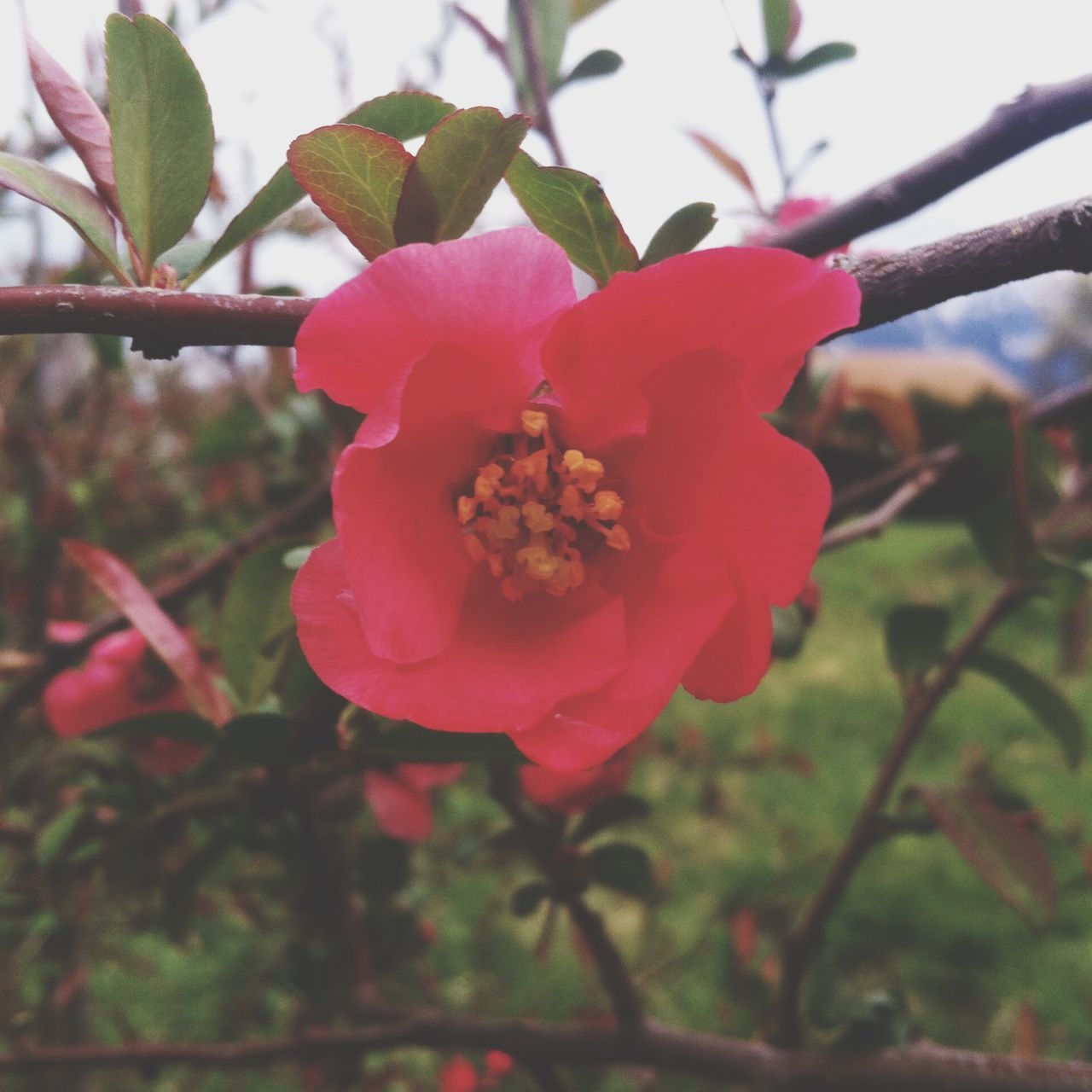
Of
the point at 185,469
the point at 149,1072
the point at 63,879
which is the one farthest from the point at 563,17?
the point at 185,469

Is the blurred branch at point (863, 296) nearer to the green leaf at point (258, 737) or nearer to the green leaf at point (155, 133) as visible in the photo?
the green leaf at point (155, 133)

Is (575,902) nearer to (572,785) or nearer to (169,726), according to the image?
(572,785)

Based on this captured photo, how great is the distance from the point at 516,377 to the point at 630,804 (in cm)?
45

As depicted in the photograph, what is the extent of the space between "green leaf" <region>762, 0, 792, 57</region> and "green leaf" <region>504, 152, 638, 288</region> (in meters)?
0.43

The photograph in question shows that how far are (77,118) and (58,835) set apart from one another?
0.47 metres

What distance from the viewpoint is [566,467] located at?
33 centimetres

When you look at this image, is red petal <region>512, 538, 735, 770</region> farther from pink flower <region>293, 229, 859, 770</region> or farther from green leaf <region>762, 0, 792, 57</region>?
green leaf <region>762, 0, 792, 57</region>

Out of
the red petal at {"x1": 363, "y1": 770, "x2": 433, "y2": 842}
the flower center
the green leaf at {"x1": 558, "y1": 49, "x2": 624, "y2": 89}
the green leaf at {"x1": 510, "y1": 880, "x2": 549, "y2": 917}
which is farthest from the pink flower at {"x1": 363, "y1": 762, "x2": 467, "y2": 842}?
the green leaf at {"x1": 558, "y1": 49, "x2": 624, "y2": 89}

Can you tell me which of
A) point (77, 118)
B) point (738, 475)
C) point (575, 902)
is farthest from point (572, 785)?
point (77, 118)

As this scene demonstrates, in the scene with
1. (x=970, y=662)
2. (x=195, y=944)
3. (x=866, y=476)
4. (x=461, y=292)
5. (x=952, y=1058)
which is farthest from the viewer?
(x=195, y=944)

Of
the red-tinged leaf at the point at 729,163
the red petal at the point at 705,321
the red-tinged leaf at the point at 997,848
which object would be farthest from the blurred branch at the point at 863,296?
the red-tinged leaf at the point at 729,163

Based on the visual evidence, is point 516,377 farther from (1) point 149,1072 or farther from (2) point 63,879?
(1) point 149,1072

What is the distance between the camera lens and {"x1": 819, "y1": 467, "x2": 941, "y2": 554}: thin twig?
25.2 inches

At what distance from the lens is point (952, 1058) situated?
21.6 inches
